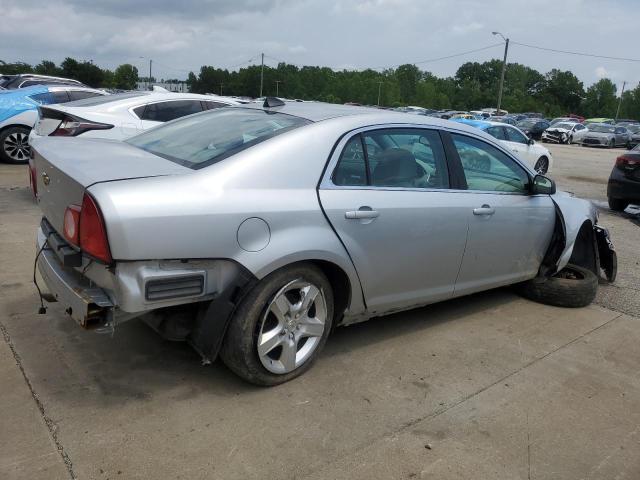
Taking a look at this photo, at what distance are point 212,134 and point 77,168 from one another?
91 centimetres

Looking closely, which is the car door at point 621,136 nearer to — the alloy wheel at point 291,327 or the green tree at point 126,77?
the alloy wheel at point 291,327

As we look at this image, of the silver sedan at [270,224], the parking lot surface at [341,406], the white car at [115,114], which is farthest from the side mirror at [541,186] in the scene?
the white car at [115,114]

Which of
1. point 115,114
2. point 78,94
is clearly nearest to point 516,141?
point 78,94

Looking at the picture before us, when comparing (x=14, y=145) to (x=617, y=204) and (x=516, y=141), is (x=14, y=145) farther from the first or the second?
(x=516, y=141)

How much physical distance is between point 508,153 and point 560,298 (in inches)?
54.1

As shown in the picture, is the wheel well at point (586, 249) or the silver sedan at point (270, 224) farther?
the wheel well at point (586, 249)

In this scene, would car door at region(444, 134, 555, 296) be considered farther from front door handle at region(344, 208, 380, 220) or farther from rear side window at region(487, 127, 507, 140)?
rear side window at region(487, 127, 507, 140)

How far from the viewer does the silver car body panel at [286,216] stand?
8.56 ft

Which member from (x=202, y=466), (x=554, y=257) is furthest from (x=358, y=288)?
(x=554, y=257)

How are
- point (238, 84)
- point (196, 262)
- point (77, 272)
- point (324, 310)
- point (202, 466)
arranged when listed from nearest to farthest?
point (202, 466)
point (196, 262)
point (77, 272)
point (324, 310)
point (238, 84)

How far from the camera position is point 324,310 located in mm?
3295

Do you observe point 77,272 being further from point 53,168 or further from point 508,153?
point 508,153

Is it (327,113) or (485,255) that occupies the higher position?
(327,113)

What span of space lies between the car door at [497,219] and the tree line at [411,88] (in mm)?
90992
